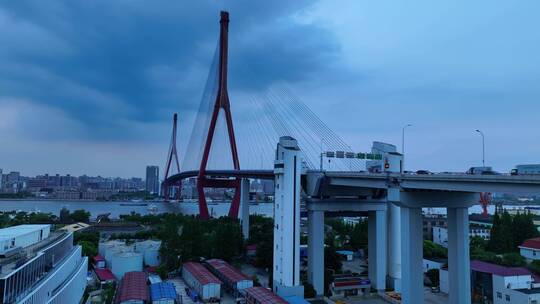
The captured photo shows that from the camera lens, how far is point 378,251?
1841 cm

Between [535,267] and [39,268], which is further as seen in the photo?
[535,267]

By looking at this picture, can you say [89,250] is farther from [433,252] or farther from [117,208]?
[117,208]

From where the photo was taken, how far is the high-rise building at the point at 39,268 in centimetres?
808

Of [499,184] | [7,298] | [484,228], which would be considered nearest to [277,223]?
[499,184]

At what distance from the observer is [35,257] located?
931 centimetres

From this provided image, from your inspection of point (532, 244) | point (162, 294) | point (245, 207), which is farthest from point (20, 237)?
point (532, 244)

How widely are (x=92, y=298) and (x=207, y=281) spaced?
15.1ft

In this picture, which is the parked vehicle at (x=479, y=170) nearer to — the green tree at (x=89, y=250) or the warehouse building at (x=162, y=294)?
the warehouse building at (x=162, y=294)

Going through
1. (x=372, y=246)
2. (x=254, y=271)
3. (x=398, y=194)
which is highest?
(x=398, y=194)

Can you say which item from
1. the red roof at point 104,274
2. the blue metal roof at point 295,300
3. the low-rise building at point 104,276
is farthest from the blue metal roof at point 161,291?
the blue metal roof at point 295,300

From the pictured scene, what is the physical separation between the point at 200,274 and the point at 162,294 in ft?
9.99

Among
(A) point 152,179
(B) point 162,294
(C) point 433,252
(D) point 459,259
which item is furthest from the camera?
(A) point 152,179

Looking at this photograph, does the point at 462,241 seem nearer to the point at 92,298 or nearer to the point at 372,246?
the point at 372,246

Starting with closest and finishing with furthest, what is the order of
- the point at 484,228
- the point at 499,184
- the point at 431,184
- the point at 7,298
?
the point at 7,298 → the point at 499,184 → the point at 431,184 → the point at 484,228
